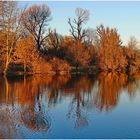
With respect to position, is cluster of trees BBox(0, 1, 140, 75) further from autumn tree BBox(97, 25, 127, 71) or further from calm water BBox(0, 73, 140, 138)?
calm water BBox(0, 73, 140, 138)

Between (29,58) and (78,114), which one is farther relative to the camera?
(29,58)

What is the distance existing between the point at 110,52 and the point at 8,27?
21.6 metres

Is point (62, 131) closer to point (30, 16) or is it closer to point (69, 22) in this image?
point (30, 16)

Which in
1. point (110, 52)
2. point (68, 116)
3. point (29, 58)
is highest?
point (110, 52)

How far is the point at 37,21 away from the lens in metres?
50.4

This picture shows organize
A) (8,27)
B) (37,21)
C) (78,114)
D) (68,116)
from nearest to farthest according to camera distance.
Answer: (68,116) → (78,114) → (8,27) → (37,21)

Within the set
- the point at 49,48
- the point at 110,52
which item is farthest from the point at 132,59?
the point at 49,48

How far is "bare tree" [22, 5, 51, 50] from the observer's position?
48875mm

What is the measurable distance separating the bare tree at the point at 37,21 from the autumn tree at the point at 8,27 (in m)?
11.3

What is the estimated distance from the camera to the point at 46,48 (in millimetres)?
51656

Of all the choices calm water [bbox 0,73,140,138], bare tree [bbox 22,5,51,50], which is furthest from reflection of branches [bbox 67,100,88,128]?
bare tree [bbox 22,5,51,50]

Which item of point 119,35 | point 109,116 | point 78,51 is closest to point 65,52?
point 78,51

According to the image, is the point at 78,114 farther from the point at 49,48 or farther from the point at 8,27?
the point at 49,48

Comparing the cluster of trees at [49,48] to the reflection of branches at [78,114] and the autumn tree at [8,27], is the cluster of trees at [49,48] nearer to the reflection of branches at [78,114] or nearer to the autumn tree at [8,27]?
the autumn tree at [8,27]
